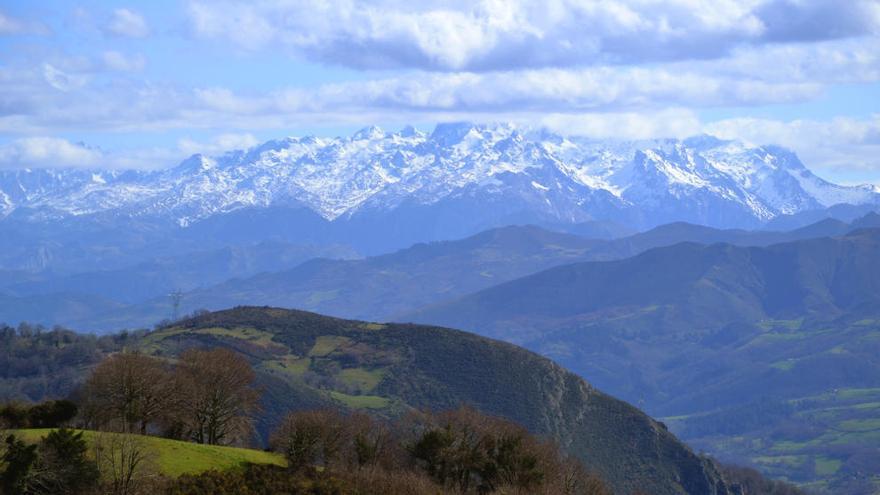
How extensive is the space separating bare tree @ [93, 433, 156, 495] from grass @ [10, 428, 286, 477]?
0.65m

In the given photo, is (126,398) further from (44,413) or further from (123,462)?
(123,462)

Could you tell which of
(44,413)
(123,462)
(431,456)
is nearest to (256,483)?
(123,462)

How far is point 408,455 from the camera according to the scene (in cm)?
9806

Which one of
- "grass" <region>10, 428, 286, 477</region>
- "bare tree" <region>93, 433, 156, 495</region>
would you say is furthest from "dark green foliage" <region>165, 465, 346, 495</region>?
"bare tree" <region>93, 433, 156, 495</region>

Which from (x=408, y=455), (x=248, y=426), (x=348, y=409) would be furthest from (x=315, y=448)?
(x=348, y=409)

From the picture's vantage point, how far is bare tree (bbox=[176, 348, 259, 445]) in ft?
312

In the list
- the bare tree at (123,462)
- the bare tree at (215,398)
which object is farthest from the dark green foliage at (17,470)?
the bare tree at (215,398)

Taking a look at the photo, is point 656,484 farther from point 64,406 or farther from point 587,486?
point 64,406

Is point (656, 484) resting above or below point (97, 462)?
below

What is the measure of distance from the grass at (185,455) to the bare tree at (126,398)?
7.60 meters

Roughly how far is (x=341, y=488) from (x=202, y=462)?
29.3 feet

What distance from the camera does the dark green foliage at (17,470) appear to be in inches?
2542

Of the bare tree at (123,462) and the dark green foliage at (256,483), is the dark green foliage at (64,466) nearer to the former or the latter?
the bare tree at (123,462)

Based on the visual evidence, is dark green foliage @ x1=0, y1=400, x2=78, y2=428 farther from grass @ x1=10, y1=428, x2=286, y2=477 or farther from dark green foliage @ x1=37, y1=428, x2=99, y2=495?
dark green foliage @ x1=37, y1=428, x2=99, y2=495
